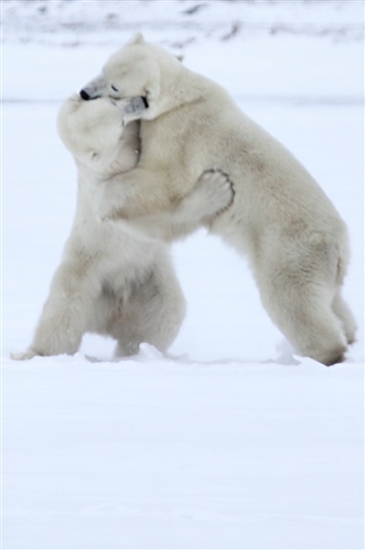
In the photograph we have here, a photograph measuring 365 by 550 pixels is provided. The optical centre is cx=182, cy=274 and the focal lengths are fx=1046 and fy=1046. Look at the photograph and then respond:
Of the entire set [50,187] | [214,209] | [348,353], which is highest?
[214,209]

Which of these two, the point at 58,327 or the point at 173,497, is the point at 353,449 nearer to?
the point at 173,497

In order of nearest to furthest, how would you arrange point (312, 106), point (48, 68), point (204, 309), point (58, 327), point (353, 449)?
point (353, 449) → point (58, 327) → point (204, 309) → point (312, 106) → point (48, 68)

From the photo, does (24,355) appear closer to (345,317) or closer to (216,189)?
(216,189)

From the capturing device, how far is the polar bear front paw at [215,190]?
3.80m

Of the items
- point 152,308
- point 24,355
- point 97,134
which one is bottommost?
point 24,355

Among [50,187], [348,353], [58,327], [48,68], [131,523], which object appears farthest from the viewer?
[48,68]

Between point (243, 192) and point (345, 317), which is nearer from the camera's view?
point (243, 192)

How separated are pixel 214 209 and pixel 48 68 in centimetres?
1278

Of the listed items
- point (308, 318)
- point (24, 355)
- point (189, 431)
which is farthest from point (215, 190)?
point (189, 431)

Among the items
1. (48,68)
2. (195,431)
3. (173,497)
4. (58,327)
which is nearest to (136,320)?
(58,327)

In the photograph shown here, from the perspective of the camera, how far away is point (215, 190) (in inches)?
150

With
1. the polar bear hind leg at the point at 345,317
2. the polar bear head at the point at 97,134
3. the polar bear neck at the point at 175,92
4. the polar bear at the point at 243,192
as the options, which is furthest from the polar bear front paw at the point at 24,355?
the polar bear hind leg at the point at 345,317

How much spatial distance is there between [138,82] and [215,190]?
50 cm

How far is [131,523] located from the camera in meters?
2.21
